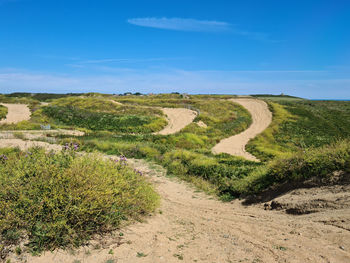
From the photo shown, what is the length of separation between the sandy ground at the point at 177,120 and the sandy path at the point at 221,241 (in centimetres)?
2414

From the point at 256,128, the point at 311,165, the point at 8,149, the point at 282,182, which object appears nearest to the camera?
the point at 311,165

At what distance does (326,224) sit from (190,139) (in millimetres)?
17773

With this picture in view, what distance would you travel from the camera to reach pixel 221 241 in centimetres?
514

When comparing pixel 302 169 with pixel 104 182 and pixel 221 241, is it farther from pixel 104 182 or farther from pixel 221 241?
pixel 104 182

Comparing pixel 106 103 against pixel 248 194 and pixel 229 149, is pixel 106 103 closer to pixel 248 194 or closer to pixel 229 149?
pixel 229 149

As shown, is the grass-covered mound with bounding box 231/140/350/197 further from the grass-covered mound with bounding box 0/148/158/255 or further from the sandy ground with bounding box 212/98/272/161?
the sandy ground with bounding box 212/98/272/161

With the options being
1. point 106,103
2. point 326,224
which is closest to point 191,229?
point 326,224

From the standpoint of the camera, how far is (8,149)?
539 inches

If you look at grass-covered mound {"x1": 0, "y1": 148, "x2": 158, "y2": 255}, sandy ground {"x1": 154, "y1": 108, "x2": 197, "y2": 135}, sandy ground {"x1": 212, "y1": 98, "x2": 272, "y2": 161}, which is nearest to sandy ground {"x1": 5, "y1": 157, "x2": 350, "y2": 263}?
grass-covered mound {"x1": 0, "y1": 148, "x2": 158, "y2": 255}

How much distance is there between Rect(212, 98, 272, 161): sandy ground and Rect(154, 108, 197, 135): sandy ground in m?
8.41

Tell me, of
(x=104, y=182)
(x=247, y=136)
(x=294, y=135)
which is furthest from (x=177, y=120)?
(x=104, y=182)

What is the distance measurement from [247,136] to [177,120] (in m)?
13.9

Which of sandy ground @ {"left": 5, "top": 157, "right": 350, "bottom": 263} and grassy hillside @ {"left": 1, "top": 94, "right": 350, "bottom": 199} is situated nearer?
sandy ground @ {"left": 5, "top": 157, "right": 350, "bottom": 263}

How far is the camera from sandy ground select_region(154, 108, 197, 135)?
33.0 metres
